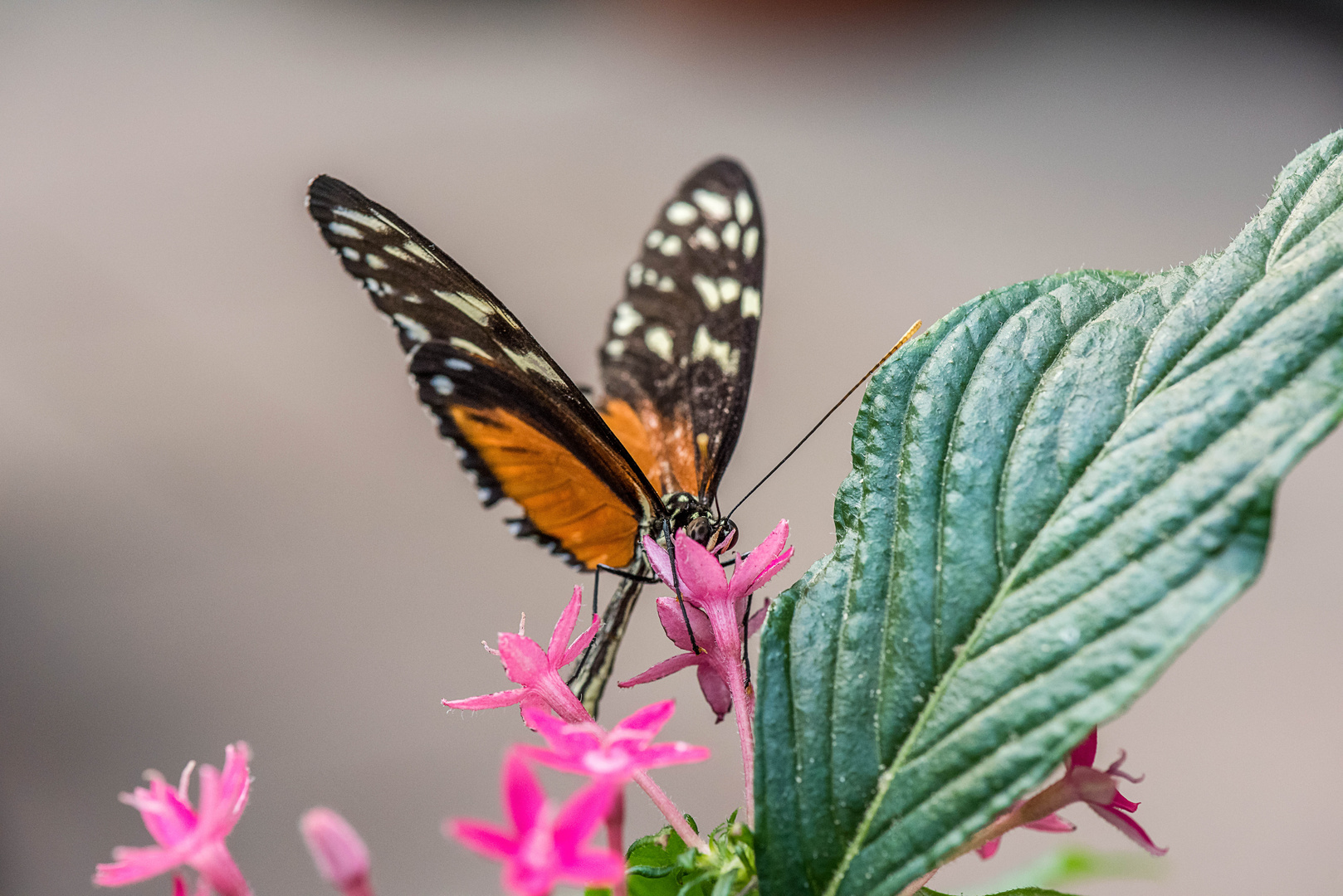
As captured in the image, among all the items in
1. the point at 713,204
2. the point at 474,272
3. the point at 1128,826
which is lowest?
the point at 1128,826

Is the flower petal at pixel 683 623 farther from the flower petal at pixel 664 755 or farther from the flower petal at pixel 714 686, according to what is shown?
the flower petal at pixel 664 755

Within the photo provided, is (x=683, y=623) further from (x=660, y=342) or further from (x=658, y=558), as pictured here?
(x=660, y=342)

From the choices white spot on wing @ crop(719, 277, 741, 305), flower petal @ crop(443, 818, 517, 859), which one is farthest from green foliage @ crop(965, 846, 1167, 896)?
flower petal @ crop(443, 818, 517, 859)

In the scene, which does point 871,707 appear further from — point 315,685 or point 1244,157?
point 1244,157

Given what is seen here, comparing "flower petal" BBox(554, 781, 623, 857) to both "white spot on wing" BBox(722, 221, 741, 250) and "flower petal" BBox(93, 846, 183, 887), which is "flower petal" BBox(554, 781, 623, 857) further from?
"white spot on wing" BBox(722, 221, 741, 250)

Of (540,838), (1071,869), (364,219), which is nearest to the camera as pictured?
(540,838)

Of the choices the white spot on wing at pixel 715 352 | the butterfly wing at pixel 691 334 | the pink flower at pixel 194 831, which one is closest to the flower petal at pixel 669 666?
the pink flower at pixel 194 831

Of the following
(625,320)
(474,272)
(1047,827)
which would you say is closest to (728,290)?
(625,320)
